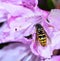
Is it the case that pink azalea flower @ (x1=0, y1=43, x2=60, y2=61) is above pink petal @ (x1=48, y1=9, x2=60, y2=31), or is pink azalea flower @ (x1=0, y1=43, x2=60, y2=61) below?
below

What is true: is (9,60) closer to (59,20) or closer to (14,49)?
(14,49)

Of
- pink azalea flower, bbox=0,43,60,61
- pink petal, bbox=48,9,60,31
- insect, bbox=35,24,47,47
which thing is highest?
pink petal, bbox=48,9,60,31

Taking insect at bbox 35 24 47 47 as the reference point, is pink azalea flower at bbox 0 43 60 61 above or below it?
below

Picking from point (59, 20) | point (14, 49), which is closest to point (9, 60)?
point (14, 49)

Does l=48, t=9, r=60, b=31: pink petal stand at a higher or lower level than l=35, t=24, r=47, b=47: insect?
higher

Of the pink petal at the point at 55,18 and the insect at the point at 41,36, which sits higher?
the pink petal at the point at 55,18

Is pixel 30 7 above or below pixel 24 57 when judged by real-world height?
above
